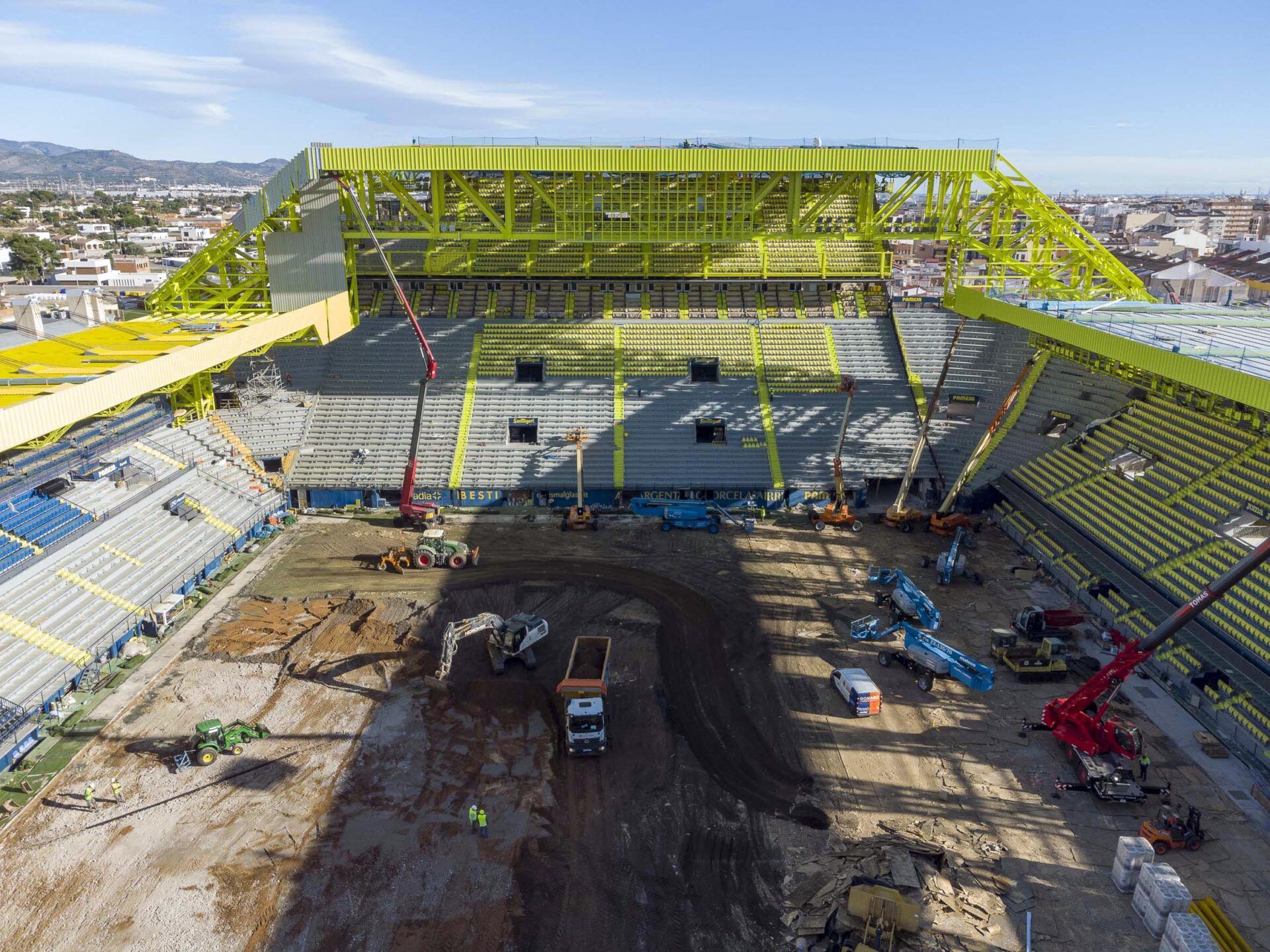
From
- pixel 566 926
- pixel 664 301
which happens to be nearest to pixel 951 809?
pixel 566 926

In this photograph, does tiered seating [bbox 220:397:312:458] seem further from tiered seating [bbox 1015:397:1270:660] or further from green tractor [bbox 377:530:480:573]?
tiered seating [bbox 1015:397:1270:660]

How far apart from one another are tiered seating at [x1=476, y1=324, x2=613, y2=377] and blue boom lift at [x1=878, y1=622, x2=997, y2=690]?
21.7 m

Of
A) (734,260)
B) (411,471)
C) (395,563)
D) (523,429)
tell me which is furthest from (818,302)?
(395,563)

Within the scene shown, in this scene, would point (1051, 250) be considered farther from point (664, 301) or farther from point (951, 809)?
point (951, 809)

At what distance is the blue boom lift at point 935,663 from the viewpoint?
868 inches

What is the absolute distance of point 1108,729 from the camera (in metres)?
19.0

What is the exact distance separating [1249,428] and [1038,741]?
49.3ft

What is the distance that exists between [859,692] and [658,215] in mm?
23996

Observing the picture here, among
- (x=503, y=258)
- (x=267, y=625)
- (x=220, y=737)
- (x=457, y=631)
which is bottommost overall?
(x=267, y=625)

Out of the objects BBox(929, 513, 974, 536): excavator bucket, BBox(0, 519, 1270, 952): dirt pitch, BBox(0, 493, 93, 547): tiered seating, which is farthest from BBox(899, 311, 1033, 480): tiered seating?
BBox(0, 493, 93, 547): tiered seating

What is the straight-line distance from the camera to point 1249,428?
2695cm

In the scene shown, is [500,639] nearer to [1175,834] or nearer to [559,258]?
[1175,834]

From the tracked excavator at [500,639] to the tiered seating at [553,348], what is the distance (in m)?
19.1

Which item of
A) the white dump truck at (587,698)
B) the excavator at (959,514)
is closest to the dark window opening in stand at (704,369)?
the excavator at (959,514)
